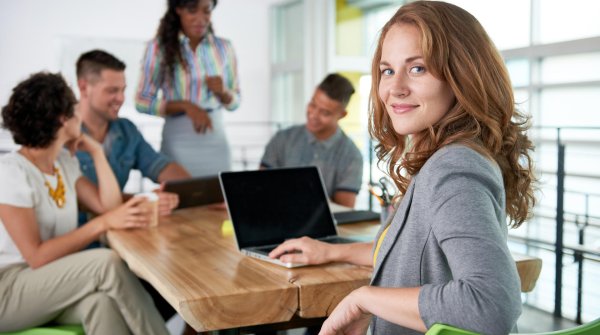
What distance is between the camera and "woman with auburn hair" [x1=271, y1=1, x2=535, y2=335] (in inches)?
32.4

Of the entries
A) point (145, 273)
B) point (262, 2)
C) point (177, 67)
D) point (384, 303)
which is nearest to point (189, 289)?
point (145, 273)

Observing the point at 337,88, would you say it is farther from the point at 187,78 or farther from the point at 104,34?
the point at 104,34

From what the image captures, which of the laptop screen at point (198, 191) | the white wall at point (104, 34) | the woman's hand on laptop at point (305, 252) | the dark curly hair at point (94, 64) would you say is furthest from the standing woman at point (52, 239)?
the white wall at point (104, 34)

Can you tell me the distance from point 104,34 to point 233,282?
4090mm

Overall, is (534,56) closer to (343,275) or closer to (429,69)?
(343,275)

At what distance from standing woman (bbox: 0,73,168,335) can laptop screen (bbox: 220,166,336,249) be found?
418 mm

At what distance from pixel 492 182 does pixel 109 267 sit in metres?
1.27

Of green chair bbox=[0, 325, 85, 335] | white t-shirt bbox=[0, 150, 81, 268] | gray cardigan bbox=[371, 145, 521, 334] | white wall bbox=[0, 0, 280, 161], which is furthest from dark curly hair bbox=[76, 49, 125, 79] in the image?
gray cardigan bbox=[371, 145, 521, 334]

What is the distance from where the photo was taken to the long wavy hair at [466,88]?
3.12 feet

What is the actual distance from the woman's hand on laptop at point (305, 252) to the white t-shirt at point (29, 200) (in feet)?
2.83

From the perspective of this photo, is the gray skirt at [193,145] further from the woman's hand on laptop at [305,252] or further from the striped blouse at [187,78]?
the woman's hand on laptop at [305,252]

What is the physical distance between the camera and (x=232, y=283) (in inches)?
53.6

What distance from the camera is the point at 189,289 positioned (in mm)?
1323

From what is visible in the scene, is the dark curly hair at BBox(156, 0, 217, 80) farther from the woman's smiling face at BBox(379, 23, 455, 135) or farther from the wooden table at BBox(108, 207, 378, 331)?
the woman's smiling face at BBox(379, 23, 455, 135)
